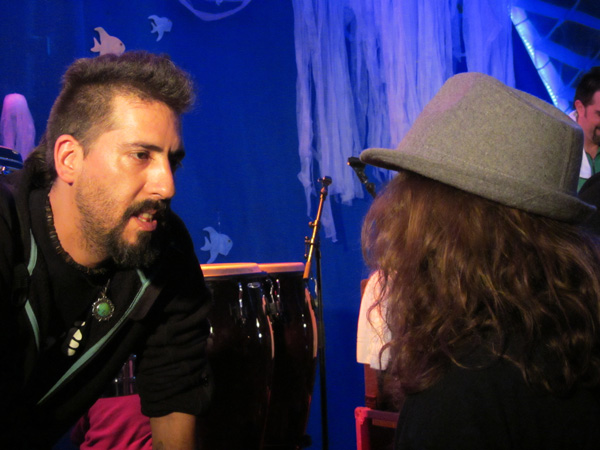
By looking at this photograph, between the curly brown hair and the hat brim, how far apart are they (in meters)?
0.04

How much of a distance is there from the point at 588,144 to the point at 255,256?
2.33 meters

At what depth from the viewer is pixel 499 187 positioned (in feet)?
3.16

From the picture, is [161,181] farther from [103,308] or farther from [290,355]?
[290,355]

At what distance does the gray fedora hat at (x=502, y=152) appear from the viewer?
3.19 feet

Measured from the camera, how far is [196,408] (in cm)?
175

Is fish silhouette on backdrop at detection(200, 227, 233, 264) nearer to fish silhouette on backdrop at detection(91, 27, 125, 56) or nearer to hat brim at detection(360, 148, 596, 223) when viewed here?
fish silhouette on backdrop at detection(91, 27, 125, 56)

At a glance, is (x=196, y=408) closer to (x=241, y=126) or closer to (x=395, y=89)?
(x=241, y=126)

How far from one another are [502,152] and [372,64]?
350cm

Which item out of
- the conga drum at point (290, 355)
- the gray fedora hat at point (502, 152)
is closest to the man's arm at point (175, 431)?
the gray fedora hat at point (502, 152)

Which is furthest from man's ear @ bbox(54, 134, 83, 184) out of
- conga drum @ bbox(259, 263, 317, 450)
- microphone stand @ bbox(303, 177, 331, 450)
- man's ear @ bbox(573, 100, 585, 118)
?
man's ear @ bbox(573, 100, 585, 118)

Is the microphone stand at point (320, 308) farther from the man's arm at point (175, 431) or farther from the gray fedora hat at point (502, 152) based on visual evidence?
the gray fedora hat at point (502, 152)

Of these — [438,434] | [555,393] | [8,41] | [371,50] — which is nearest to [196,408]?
[438,434]

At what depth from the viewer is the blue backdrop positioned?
391cm

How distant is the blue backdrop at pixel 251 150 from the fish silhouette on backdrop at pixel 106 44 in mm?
46
